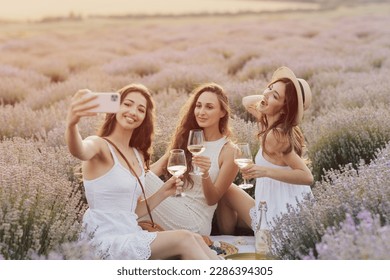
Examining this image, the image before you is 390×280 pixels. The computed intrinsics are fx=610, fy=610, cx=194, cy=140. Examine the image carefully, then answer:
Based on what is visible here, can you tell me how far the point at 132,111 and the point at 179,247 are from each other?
2.33 ft

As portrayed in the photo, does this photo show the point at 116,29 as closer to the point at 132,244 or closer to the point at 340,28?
the point at 340,28

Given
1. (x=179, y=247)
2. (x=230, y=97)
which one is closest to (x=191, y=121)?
(x=179, y=247)

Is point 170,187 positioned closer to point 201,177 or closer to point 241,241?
point 201,177

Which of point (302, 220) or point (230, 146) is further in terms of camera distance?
point (230, 146)

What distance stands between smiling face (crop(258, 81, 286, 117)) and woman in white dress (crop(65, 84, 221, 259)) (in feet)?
2.16

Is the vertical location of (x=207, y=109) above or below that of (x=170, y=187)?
above

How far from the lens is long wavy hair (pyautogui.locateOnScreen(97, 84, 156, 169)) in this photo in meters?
3.09

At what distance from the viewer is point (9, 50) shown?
11156mm

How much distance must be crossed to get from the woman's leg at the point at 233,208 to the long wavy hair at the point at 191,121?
10.2 inches

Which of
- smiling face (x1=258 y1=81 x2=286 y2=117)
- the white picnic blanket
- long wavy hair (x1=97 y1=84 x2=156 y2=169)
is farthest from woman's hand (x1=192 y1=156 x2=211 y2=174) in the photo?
the white picnic blanket

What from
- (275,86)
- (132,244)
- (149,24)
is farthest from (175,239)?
(149,24)

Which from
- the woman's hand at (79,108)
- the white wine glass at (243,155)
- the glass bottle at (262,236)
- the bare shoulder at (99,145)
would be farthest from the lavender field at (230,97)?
the woman's hand at (79,108)

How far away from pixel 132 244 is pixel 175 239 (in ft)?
0.66

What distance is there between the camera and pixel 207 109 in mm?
3590
